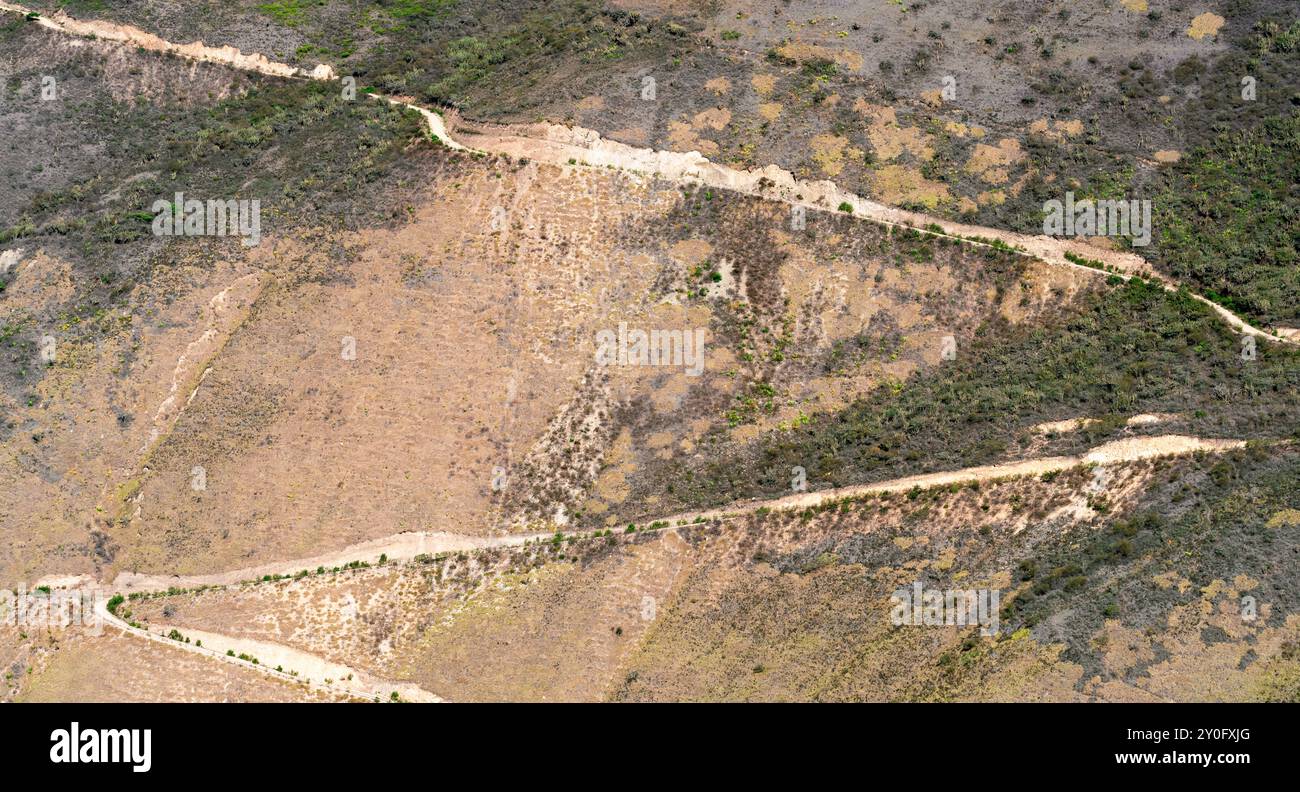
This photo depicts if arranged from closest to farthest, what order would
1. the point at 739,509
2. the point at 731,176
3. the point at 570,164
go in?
the point at 739,509 < the point at 731,176 < the point at 570,164

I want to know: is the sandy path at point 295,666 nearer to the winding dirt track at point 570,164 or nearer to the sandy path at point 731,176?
the winding dirt track at point 570,164

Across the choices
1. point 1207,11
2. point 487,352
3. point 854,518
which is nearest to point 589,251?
point 487,352

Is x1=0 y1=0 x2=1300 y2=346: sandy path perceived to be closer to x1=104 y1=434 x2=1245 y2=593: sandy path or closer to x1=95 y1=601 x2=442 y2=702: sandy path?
x1=104 y1=434 x2=1245 y2=593: sandy path

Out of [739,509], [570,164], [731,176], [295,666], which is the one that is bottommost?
[295,666]

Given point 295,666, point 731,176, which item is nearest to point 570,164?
point 731,176

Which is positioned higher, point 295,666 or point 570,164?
point 570,164

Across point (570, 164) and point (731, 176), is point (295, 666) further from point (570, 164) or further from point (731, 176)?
point (731, 176)

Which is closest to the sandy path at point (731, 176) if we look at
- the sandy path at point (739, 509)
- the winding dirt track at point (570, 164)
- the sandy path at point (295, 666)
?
the winding dirt track at point (570, 164)

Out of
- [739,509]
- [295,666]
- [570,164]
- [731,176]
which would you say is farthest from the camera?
[570,164]

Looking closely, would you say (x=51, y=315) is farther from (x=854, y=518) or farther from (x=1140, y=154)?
(x=1140, y=154)
